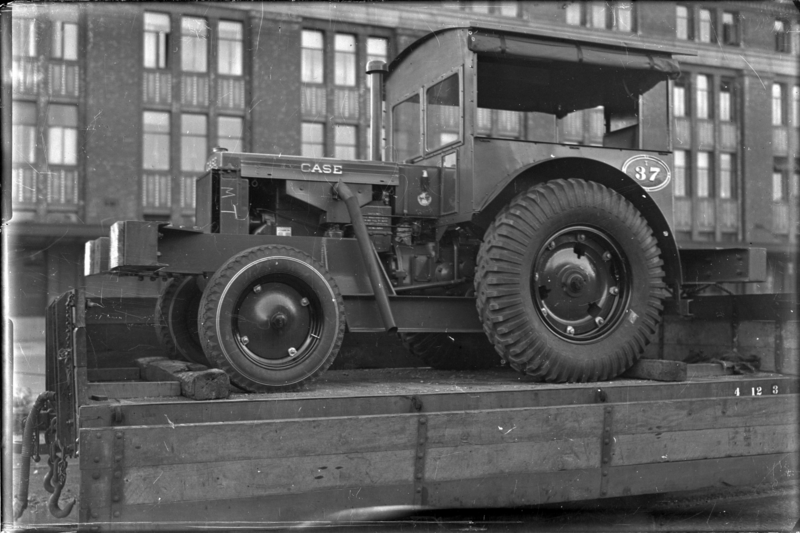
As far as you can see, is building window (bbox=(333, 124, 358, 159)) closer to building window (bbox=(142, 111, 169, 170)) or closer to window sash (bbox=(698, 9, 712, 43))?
building window (bbox=(142, 111, 169, 170))

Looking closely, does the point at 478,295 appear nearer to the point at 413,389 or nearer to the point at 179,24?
the point at 413,389

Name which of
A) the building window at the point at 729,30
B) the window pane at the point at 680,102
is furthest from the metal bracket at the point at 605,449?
the building window at the point at 729,30

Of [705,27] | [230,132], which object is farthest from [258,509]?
[705,27]

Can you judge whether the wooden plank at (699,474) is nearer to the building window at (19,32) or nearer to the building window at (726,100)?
the building window at (19,32)

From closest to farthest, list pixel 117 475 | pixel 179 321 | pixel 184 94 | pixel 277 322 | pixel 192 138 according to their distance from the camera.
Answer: pixel 117 475
pixel 277 322
pixel 179 321
pixel 184 94
pixel 192 138

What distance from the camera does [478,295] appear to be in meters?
5.66

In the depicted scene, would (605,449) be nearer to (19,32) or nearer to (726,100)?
(19,32)

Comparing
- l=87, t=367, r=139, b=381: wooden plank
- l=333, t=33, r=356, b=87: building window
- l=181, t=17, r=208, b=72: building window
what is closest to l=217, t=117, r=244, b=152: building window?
l=181, t=17, r=208, b=72: building window

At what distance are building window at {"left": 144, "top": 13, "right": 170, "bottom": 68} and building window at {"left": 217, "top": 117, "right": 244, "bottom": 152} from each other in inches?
75.7

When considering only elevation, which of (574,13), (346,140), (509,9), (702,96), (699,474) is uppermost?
(574,13)

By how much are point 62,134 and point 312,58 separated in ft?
20.4

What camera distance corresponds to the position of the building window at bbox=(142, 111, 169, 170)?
20.0 metres

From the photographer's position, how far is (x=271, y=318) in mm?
5203

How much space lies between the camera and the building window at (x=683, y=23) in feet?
72.7
